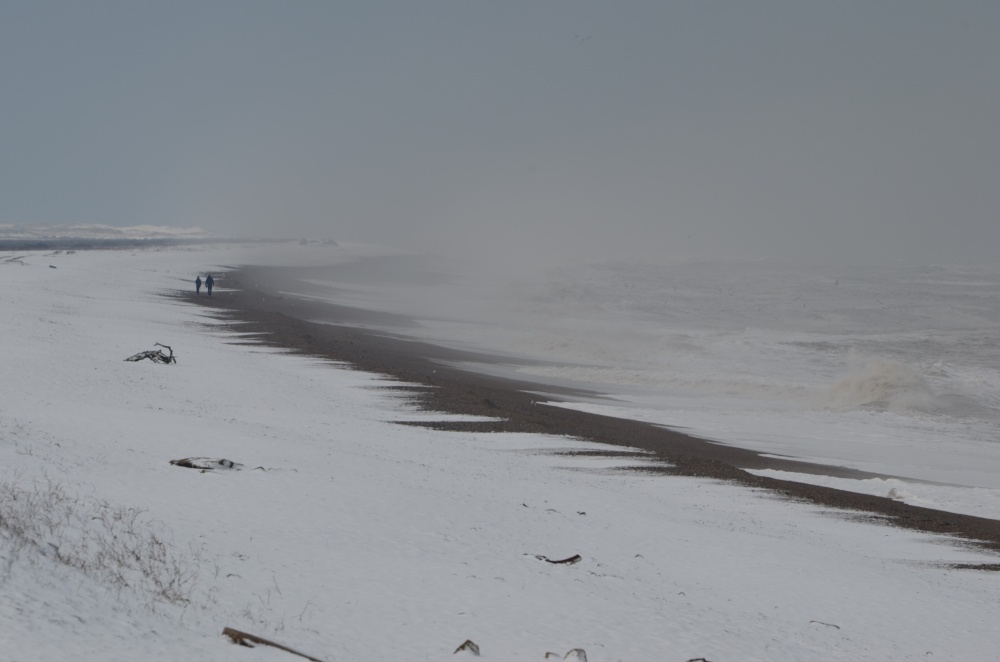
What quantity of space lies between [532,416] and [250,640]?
56.3 feet

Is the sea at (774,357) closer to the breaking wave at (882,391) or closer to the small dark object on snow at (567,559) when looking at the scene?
the breaking wave at (882,391)

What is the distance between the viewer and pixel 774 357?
43375 millimetres

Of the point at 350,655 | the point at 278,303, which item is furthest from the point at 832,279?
the point at 350,655

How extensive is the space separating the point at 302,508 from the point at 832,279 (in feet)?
360

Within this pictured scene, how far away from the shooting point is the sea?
23.8 m

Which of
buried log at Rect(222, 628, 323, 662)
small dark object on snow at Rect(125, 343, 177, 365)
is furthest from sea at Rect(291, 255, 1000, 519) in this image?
buried log at Rect(222, 628, 323, 662)

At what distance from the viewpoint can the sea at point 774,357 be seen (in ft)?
78.0

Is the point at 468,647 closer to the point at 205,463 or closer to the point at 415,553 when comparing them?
the point at 415,553

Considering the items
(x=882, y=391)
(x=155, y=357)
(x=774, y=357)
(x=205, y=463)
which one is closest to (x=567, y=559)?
(x=205, y=463)

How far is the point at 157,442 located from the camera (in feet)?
43.9

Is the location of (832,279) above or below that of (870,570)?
above

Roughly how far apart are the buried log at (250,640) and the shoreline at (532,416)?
10.7 meters

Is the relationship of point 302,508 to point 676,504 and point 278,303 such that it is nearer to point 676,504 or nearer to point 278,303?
point 676,504

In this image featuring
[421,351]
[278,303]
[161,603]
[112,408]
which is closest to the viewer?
[161,603]
